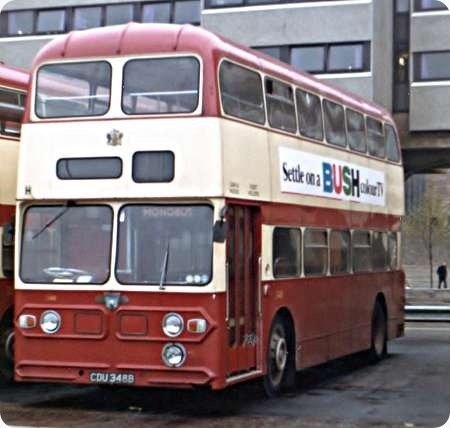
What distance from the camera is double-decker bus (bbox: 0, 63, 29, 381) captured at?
44.6 feet

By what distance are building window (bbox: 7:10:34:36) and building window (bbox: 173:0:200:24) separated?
563cm

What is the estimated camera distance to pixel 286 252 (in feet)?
44.8

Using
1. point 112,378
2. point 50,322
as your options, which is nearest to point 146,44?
point 50,322

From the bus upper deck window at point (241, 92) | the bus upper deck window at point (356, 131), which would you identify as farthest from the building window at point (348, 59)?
the bus upper deck window at point (241, 92)

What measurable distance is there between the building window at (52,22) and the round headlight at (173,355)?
103 ft

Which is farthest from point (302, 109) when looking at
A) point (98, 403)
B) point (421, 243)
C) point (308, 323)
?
point (421, 243)

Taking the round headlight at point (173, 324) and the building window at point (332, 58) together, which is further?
the building window at point (332, 58)

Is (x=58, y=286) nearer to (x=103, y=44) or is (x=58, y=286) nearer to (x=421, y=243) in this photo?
(x=103, y=44)

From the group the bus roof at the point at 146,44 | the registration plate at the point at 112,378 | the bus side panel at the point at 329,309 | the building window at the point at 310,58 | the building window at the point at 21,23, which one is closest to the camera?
the registration plate at the point at 112,378

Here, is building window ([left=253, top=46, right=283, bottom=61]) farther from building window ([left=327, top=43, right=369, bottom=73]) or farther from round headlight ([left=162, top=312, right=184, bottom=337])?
round headlight ([left=162, top=312, right=184, bottom=337])

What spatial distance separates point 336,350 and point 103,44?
5.90 meters

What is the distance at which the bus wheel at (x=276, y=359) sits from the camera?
12984 millimetres

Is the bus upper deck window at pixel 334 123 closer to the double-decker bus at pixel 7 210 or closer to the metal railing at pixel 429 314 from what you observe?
the double-decker bus at pixel 7 210

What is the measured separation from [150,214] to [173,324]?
1.19 meters
